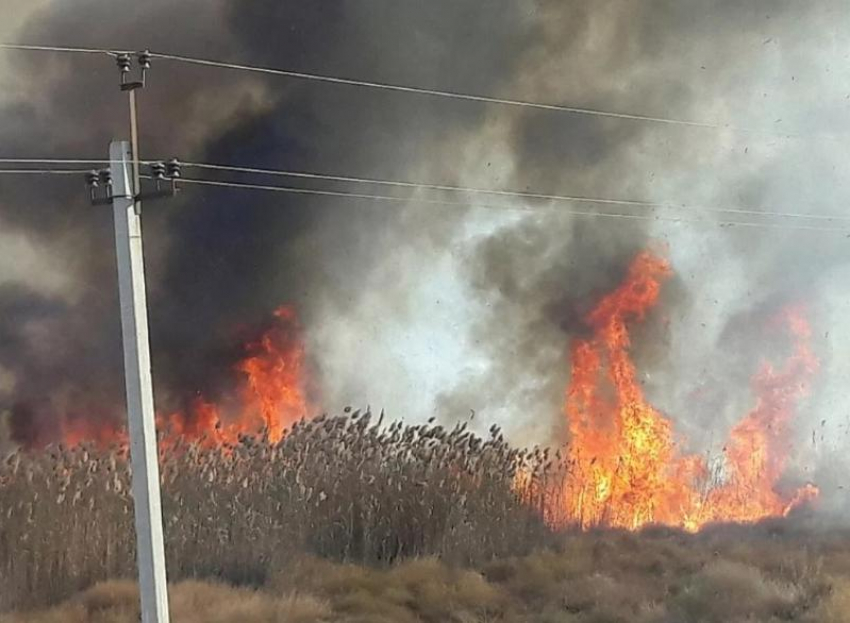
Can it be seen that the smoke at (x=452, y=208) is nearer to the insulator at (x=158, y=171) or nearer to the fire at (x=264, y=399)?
the fire at (x=264, y=399)

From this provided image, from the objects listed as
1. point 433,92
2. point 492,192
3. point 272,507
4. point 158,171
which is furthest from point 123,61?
point 492,192

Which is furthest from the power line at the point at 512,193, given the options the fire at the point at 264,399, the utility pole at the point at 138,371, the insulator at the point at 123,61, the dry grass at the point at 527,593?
the dry grass at the point at 527,593

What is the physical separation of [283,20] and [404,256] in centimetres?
359

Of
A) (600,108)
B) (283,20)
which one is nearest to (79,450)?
(283,20)

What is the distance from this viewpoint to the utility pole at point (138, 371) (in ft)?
25.6

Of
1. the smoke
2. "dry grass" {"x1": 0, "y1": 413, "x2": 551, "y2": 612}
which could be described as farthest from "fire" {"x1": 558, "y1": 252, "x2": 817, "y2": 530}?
"dry grass" {"x1": 0, "y1": 413, "x2": 551, "y2": 612}

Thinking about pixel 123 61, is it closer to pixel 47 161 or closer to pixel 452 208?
pixel 47 161

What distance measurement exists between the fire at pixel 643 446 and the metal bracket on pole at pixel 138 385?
20.7 feet

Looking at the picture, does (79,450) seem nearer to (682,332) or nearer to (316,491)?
(316,491)

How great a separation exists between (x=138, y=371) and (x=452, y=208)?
6.96m

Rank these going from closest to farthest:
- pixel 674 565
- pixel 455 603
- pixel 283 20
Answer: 1. pixel 455 603
2. pixel 674 565
3. pixel 283 20

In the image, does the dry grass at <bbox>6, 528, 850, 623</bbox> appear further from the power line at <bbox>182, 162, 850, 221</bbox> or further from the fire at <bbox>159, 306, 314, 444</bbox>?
the power line at <bbox>182, 162, 850, 221</bbox>

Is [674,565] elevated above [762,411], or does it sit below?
below

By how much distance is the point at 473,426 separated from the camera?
1351cm
